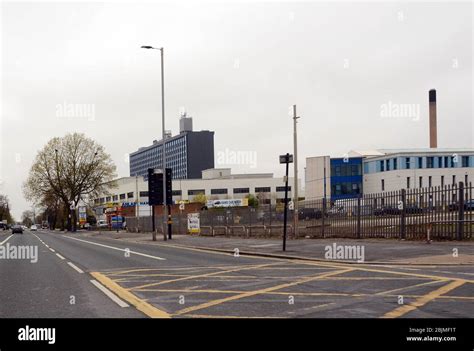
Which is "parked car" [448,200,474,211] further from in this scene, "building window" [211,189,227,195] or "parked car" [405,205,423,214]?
"building window" [211,189,227,195]

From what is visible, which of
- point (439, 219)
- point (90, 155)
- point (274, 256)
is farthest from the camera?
point (90, 155)

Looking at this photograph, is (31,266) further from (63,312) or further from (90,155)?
(90,155)

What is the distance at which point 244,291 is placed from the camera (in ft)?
34.9

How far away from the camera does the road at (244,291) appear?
27.5ft

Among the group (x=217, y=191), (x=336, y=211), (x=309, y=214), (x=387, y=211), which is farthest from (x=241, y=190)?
(x=387, y=211)

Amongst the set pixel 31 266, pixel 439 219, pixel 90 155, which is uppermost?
pixel 90 155

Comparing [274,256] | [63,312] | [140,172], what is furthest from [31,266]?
[140,172]

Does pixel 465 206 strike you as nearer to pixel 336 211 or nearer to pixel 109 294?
pixel 336 211

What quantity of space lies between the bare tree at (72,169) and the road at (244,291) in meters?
75.6

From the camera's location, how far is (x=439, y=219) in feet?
67.9

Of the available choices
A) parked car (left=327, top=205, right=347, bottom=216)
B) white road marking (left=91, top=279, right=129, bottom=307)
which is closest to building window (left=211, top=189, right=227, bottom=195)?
parked car (left=327, top=205, right=347, bottom=216)

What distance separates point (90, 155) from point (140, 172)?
3735 inches
